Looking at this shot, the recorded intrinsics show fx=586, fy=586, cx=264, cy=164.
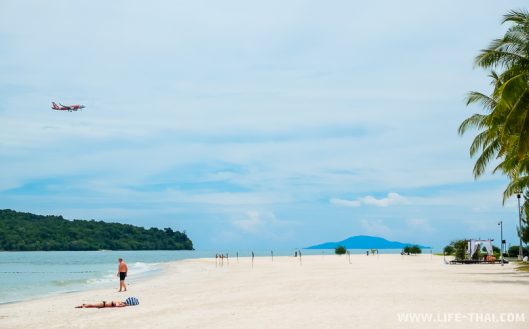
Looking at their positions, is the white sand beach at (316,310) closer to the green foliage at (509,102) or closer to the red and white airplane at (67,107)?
the green foliage at (509,102)

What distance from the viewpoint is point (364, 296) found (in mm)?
20125

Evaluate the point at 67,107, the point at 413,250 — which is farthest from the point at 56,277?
the point at 413,250

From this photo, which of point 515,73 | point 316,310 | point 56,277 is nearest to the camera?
point 316,310

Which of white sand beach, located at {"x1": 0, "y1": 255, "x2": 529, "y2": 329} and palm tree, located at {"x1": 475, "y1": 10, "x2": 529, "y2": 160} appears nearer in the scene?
white sand beach, located at {"x1": 0, "y1": 255, "x2": 529, "y2": 329}

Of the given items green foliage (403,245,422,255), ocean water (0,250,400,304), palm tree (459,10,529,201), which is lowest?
ocean water (0,250,400,304)

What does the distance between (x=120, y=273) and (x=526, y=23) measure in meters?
21.4

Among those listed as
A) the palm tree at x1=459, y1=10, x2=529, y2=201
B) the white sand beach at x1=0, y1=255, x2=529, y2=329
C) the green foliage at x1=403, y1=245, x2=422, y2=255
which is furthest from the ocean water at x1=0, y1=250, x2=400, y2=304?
the green foliage at x1=403, y1=245, x2=422, y2=255

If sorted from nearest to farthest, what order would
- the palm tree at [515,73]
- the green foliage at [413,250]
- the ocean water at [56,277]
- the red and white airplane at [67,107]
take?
the palm tree at [515,73] < the ocean water at [56,277] < the red and white airplane at [67,107] < the green foliage at [413,250]

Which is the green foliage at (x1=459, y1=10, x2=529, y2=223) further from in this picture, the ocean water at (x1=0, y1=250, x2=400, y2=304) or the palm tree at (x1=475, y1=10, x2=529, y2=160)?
the ocean water at (x1=0, y1=250, x2=400, y2=304)

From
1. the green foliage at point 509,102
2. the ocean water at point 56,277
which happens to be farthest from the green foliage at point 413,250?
the green foliage at point 509,102

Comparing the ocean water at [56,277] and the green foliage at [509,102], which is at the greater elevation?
→ the green foliage at [509,102]

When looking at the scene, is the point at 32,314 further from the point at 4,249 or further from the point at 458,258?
the point at 4,249

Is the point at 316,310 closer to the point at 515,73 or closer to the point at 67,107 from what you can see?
the point at 515,73

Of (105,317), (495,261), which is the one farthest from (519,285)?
(495,261)
